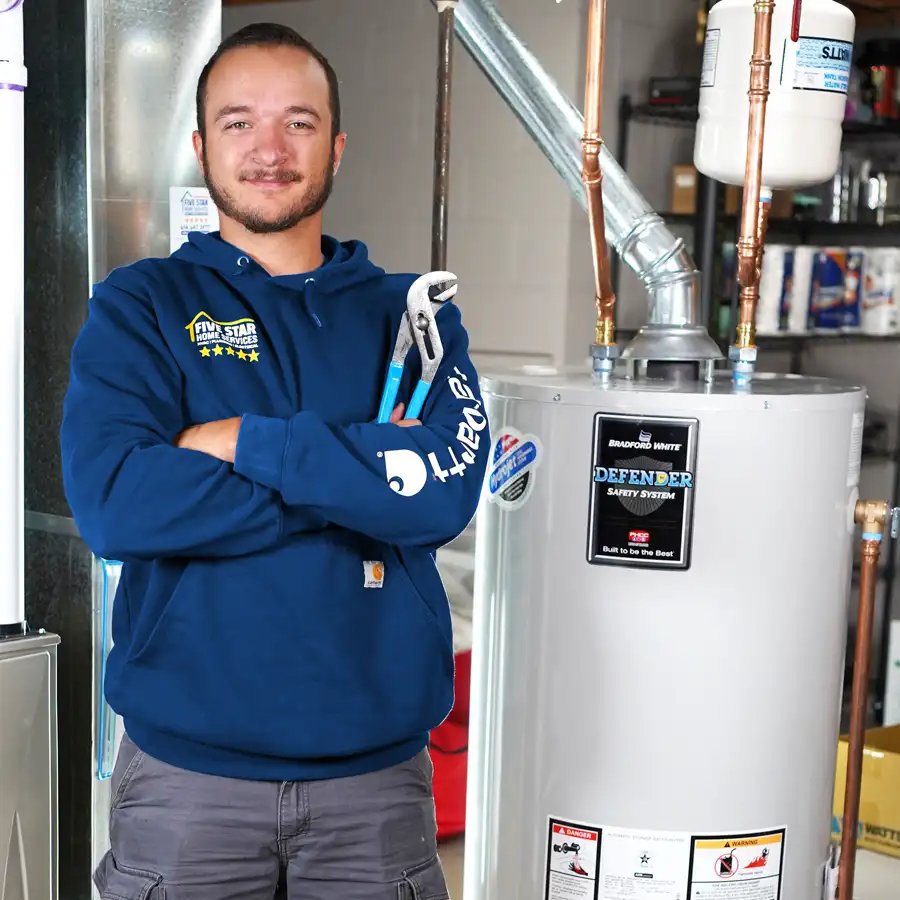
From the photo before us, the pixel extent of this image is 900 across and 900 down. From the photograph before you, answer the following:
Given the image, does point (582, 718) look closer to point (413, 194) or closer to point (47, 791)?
point (47, 791)

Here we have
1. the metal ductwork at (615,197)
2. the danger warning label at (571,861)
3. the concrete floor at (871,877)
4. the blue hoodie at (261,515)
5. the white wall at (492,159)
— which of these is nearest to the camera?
the blue hoodie at (261,515)

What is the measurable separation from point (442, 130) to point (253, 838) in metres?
1.07

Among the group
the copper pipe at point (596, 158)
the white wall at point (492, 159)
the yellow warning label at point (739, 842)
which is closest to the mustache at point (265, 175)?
the copper pipe at point (596, 158)

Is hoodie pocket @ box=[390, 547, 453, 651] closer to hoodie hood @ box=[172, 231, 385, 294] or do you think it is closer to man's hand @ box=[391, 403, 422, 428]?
man's hand @ box=[391, 403, 422, 428]

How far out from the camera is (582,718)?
1767 mm

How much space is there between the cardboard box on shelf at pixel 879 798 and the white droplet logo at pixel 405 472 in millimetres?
1594

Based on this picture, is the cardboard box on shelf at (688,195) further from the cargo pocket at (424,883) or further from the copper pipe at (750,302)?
the cargo pocket at (424,883)

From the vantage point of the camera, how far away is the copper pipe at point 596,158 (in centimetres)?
173

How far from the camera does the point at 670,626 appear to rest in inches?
67.5

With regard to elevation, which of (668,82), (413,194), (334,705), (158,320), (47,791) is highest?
(668,82)

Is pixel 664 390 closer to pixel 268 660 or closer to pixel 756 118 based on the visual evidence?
pixel 756 118

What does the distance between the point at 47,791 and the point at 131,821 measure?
47 cm

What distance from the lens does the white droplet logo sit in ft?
4.65

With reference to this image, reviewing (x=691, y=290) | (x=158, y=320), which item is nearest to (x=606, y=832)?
(x=691, y=290)
